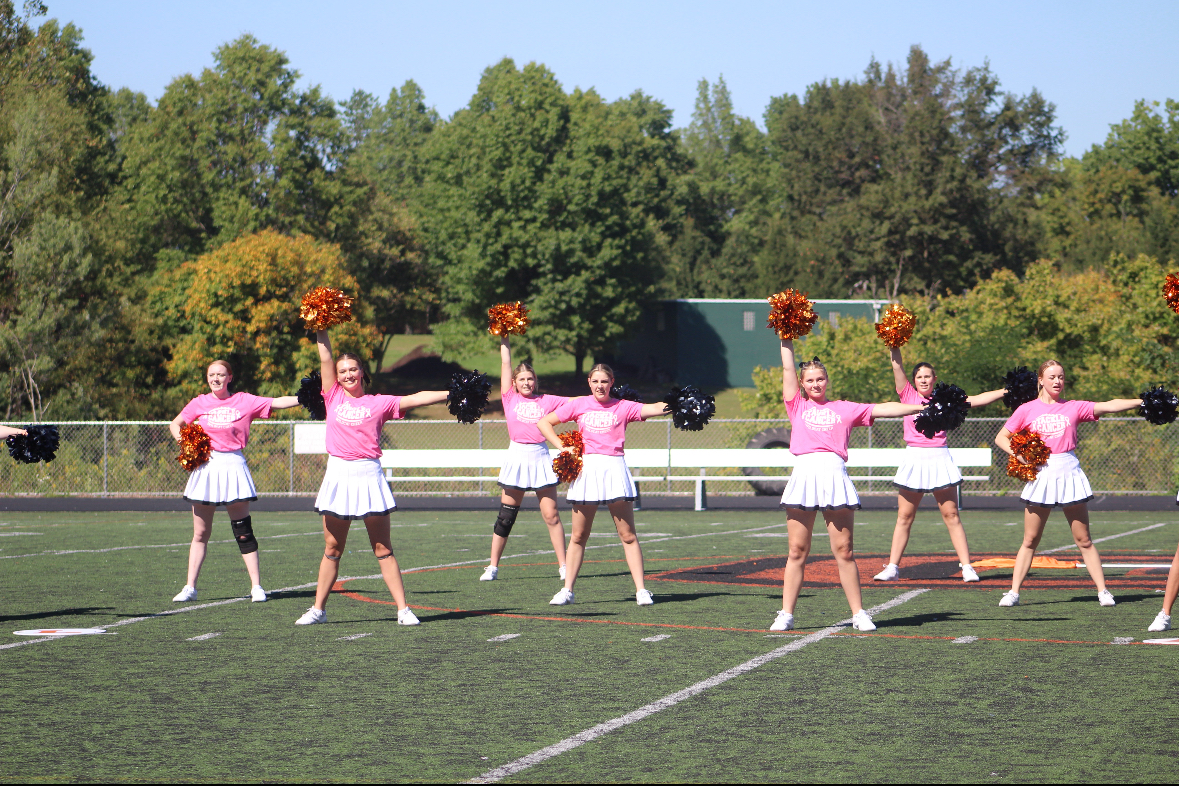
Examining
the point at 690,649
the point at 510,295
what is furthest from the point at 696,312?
the point at 690,649

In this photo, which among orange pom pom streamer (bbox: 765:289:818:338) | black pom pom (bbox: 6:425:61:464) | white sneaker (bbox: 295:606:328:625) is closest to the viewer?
orange pom pom streamer (bbox: 765:289:818:338)

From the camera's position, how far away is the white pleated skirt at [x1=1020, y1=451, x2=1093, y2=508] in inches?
391

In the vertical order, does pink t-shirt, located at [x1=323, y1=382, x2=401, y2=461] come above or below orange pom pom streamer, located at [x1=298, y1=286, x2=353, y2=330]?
below

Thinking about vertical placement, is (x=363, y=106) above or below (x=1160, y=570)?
above

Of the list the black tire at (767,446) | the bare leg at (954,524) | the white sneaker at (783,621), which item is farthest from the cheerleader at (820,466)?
the black tire at (767,446)

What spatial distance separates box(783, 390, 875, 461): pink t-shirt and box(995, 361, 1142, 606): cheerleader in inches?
69.3

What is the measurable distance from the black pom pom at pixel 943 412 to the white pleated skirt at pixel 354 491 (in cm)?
373

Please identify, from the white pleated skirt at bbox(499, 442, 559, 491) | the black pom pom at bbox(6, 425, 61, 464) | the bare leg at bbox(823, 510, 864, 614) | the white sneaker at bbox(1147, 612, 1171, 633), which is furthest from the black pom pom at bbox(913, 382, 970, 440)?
the black pom pom at bbox(6, 425, 61, 464)

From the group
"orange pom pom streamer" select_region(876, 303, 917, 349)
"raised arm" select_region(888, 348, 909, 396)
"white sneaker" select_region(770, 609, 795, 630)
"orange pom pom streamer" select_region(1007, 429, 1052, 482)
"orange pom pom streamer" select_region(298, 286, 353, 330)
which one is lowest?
"white sneaker" select_region(770, 609, 795, 630)

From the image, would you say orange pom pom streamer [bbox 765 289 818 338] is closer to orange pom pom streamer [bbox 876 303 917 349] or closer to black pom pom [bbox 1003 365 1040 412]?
orange pom pom streamer [bbox 876 303 917 349]

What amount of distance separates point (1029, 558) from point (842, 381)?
1766 centimetres

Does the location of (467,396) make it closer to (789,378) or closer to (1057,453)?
(789,378)

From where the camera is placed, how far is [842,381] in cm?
2781

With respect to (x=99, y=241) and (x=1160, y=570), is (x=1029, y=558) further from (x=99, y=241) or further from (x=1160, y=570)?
(x=99, y=241)
